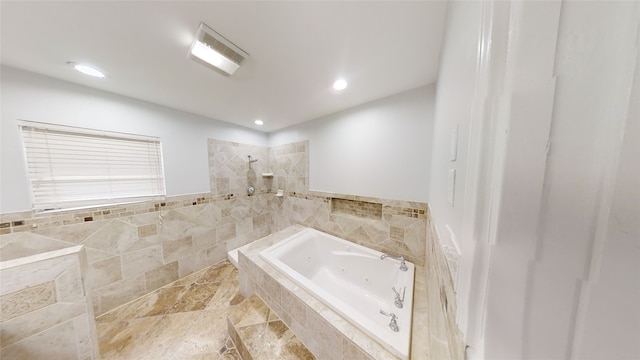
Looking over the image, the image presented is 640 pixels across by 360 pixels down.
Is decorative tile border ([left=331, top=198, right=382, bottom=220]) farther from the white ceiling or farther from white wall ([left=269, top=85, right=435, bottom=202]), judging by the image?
the white ceiling

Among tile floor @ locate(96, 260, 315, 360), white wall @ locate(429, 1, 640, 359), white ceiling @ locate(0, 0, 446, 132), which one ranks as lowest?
tile floor @ locate(96, 260, 315, 360)

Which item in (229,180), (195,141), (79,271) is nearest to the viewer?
(79,271)

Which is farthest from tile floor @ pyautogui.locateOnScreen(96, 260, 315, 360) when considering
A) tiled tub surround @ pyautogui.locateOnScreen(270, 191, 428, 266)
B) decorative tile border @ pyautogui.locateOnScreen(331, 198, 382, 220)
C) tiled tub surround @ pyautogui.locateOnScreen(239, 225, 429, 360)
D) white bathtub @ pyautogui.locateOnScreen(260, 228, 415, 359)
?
decorative tile border @ pyautogui.locateOnScreen(331, 198, 382, 220)

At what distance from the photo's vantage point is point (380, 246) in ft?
5.59

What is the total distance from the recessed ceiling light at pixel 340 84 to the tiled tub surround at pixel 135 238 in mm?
1875

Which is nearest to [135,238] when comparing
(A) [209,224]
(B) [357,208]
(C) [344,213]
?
(A) [209,224]

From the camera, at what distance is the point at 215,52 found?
982 mm

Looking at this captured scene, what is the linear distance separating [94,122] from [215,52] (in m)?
1.40

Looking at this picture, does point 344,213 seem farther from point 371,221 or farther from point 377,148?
point 377,148

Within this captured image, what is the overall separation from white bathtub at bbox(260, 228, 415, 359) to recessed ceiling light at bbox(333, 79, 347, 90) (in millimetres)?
1553

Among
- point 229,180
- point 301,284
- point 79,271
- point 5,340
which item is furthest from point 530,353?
point 229,180

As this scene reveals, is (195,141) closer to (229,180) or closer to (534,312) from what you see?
(229,180)

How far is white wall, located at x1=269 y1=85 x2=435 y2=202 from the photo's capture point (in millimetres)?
1486

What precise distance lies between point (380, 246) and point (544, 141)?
5.60 feet
